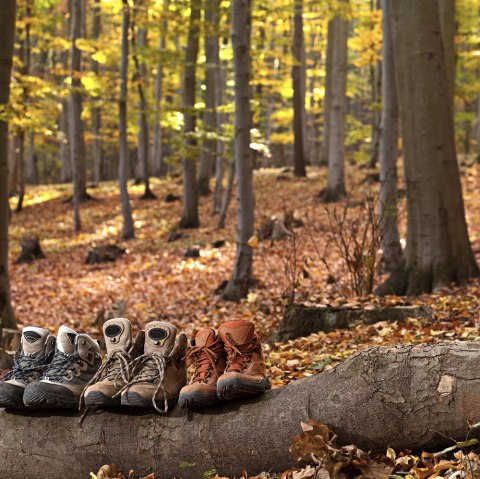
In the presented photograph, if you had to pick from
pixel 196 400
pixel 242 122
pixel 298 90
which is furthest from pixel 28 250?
pixel 196 400

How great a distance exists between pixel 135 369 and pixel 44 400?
1.54ft

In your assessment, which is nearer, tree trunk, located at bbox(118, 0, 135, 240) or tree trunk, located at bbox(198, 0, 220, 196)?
tree trunk, located at bbox(118, 0, 135, 240)

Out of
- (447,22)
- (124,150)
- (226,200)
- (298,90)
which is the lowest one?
(226,200)

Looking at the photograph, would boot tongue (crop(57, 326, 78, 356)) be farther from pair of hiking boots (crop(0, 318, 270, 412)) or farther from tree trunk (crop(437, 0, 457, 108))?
tree trunk (crop(437, 0, 457, 108))

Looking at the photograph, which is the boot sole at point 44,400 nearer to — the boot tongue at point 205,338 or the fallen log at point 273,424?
the fallen log at point 273,424

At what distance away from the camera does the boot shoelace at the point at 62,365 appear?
3.30 meters

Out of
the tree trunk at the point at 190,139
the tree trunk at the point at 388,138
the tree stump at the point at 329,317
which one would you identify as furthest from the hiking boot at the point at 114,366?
the tree trunk at the point at 190,139

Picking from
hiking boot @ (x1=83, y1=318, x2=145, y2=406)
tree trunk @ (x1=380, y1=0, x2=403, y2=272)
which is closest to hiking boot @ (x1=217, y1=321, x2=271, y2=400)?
hiking boot @ (x1=83, y1=318, x2=145, y2=406)

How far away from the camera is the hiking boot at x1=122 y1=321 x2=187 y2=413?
3.10m

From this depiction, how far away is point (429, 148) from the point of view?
24.5 ft

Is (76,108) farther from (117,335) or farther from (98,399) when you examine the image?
(98,399)

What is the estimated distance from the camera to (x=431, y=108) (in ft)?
24.6

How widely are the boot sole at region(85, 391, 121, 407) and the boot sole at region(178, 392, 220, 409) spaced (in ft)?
1.13

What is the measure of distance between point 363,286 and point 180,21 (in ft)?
34.9
